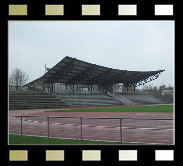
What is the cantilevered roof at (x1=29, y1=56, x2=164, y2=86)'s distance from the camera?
5097 cm

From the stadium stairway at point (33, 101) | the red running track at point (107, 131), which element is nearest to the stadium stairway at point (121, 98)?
the stadium stairway at point (33, 101)

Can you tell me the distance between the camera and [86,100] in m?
54.9

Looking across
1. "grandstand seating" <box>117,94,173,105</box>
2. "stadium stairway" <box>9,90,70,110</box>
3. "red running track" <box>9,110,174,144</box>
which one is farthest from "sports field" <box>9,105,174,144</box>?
"grandstand seating" <box>117,94,173,105</box>

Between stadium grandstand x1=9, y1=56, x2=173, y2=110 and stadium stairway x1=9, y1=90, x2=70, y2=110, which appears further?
stadium grandstand x1=9, y1=56, x2=173, y2=110

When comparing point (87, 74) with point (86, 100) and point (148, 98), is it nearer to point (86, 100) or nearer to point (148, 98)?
point (86, 100)

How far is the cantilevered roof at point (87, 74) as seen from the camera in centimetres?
5097

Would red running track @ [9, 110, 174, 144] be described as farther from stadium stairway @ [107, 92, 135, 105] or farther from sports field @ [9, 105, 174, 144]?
stadium stairway @ [107, 92, 135, 105]

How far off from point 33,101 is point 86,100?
39.7 feet

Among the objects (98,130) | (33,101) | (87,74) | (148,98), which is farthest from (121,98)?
(98,130)

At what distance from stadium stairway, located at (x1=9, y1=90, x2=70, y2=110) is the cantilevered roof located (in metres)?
5.47

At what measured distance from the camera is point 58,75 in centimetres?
5378

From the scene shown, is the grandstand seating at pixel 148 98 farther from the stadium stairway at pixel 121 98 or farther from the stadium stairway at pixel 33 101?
the stadium stairway at pixel 33 101
